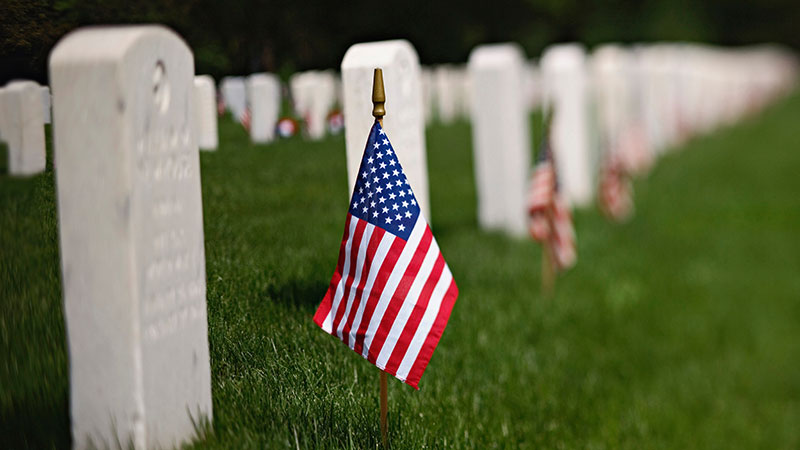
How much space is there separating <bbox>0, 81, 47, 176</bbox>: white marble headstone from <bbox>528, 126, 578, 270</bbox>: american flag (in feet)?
15.1

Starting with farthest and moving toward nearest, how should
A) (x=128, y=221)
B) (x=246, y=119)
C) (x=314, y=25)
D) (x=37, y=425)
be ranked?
(x=314, y=25), (x=246, y=119), (x=37, y=425), (x=128, y=221)

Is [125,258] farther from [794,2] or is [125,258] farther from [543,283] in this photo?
[794,2]

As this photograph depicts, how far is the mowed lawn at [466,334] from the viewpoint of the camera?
142 inches

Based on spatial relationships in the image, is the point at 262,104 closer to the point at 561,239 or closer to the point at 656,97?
the point at 561,239

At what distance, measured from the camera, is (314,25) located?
6.64 metres

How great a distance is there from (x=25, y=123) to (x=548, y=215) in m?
4.77

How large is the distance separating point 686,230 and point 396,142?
7651 millimetres

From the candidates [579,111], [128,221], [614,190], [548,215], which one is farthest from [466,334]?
[579,111]

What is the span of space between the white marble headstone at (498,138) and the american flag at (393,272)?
5.32 meters

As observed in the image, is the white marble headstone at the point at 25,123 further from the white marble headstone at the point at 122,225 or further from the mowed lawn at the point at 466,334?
the white marble headstone at the point at 122,225

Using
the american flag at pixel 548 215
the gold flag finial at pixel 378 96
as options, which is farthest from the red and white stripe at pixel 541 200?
the gold flag finial at pixel 378 96

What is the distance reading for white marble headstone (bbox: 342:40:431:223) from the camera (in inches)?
186

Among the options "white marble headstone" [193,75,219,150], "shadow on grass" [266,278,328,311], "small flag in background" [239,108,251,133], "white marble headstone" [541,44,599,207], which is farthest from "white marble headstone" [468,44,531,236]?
"white marble headstone" [193,75,219,150]

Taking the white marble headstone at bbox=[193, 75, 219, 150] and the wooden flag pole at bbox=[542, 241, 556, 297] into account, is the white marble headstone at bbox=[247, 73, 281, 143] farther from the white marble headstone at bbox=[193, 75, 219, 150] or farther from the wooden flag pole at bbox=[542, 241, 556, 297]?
the wooden flag pole at bbox=[542, 241, 556, 297]
